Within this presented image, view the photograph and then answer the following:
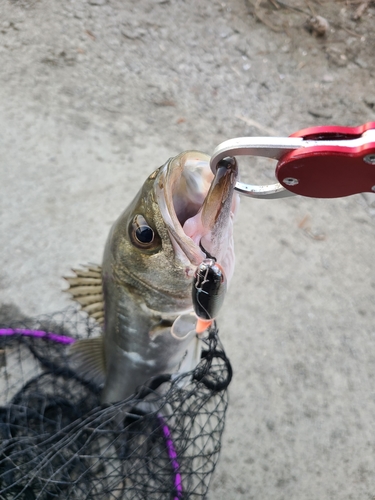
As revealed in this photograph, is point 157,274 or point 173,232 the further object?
point 157,274

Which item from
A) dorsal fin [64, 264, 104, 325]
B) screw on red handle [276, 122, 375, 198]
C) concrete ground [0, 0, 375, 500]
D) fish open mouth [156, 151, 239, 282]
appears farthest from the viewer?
concrete ground [0, 0, 375, 500]

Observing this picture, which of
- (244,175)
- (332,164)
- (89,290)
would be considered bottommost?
(244,175)

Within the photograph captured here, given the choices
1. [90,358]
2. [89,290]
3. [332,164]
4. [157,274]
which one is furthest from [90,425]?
[332,164]

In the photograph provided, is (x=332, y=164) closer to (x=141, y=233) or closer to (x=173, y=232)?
(x=173, y=232)

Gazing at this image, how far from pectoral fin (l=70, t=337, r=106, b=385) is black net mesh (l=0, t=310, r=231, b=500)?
14 centimetres

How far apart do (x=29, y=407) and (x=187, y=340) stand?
92 cm

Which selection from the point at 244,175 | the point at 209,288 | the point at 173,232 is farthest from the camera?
the point at 244,175

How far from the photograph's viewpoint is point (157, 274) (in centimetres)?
169

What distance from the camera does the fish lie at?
4.99 feet

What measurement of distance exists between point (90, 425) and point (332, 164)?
137 cm

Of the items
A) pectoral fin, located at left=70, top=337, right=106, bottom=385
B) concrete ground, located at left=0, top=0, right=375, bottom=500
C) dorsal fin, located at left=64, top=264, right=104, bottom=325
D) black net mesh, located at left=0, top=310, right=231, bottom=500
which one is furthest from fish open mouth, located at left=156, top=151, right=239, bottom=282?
concrete ground, located at left=0, top=0, right=375, bottom=500

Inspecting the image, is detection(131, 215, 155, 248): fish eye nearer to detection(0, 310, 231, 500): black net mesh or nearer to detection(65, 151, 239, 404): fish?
detection(65, 151, 239, 404): fish

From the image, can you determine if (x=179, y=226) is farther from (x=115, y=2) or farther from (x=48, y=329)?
(x=115, y=2)

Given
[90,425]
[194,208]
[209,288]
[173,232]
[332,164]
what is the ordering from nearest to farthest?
[332,164]
[209,288]
[173,232]
[194,208]
[90,425]
